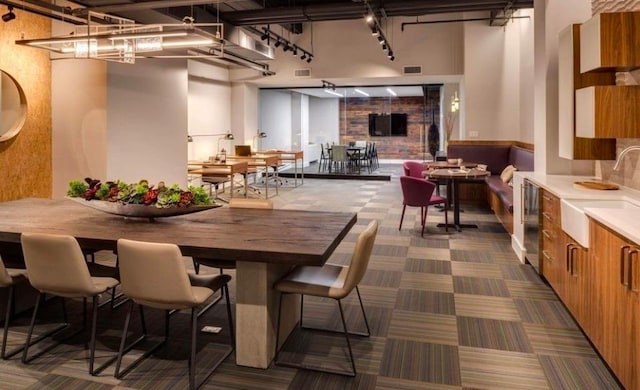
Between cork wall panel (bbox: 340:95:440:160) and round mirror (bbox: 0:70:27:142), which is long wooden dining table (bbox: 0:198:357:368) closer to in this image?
round mirror (bbox: 0:70:27:142)

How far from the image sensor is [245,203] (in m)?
4.08

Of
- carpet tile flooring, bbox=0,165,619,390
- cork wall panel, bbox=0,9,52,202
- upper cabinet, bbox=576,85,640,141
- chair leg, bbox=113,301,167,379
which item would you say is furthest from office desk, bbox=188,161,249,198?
upper cabinet, bbox=576,85,640,141

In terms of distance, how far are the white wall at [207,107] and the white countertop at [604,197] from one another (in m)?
7.19

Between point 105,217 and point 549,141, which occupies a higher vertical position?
point 549,141

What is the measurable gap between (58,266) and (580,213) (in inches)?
126

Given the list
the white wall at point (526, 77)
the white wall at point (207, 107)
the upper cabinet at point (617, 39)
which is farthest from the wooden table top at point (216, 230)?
the white wall at point (526, 77)

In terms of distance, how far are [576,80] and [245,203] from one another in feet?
9.84

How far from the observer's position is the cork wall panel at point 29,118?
5.07m

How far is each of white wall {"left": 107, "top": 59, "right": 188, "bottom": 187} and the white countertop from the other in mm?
4820

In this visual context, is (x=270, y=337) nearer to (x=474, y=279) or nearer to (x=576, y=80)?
(x=474, y=279)

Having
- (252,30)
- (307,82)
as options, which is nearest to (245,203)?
(252,30)

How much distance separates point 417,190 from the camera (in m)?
6.44

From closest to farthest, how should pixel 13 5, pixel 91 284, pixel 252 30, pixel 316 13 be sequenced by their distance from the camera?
pixel 91 284 → pixel 13 5 → pixel 316 13 → pixel 252 30

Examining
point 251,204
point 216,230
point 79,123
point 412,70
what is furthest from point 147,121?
point 412,70
